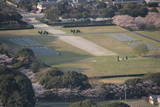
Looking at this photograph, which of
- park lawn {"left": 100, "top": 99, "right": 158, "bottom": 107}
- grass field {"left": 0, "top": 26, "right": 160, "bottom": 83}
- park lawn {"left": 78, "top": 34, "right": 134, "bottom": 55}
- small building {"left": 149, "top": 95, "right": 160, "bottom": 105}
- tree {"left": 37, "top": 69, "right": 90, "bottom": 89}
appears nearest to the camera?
park lawn {"left": 100, "top": 99, "right": 158, "bottom": 107}

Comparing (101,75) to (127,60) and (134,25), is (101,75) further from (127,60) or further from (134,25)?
(134,25)

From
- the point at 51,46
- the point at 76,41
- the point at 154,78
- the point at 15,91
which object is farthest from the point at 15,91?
the point at 76,41

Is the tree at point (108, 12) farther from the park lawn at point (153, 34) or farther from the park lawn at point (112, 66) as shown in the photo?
the park lawn at point (112, 66)

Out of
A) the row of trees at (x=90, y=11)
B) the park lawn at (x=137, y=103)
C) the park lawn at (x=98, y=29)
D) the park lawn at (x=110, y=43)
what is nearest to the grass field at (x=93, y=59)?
the park lawn at (x=110, y=43)

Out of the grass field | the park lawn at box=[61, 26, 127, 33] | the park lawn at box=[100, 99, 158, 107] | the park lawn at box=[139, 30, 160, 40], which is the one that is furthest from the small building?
the park lawn at box=[61, 26, 127, 33]

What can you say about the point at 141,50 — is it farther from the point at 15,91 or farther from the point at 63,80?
the point at 15,91

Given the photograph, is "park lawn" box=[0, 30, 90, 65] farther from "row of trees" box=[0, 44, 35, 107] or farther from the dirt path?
"row of trees" box=[0, 44, 35, 107]
